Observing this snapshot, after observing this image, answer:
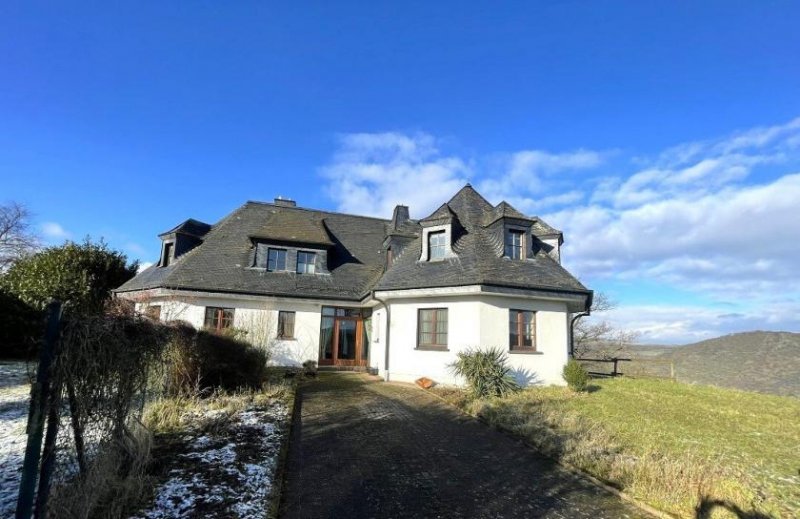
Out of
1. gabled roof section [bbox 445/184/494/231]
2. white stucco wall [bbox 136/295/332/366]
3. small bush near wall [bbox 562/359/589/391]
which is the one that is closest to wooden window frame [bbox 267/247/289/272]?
white stucco wall [bbox 136/295/332/366]

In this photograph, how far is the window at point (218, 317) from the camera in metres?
17.7

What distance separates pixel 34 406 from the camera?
3.63 m

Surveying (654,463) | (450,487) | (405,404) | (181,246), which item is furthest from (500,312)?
(181,246)

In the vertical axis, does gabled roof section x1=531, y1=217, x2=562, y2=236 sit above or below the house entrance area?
above

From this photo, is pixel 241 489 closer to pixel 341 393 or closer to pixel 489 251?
pixel 341 393

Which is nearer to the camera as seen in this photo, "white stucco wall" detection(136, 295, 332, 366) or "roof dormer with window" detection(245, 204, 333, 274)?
"white stucco wall" detection(136, 295, 332, 366)

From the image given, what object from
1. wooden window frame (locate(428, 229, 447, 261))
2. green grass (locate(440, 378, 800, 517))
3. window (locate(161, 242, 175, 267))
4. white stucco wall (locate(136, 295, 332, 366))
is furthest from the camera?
window (locate(161, 242, 175, 267))

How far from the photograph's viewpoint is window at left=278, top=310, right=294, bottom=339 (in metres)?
18.6

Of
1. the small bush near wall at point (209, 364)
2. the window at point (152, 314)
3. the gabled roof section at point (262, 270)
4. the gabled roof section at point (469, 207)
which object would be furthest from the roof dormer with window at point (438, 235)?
the window at point (152, 314)

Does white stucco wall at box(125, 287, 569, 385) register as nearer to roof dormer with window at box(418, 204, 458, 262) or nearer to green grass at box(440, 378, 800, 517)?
green grass at box(440, 378, 800, 517)

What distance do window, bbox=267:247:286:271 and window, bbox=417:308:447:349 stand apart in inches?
303

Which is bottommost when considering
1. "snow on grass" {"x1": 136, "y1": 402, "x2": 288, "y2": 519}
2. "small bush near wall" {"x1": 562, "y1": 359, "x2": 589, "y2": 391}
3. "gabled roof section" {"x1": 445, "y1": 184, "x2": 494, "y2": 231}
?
"snow on grass" {"x1": 136, "y1": 402, "x2": 288, "y2": 519}

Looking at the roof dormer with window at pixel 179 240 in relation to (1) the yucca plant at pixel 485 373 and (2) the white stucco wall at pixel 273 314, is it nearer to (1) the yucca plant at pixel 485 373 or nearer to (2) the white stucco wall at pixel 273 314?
(2) the white stucco wall at pixel 273 314

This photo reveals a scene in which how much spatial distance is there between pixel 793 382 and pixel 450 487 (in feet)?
79.0
